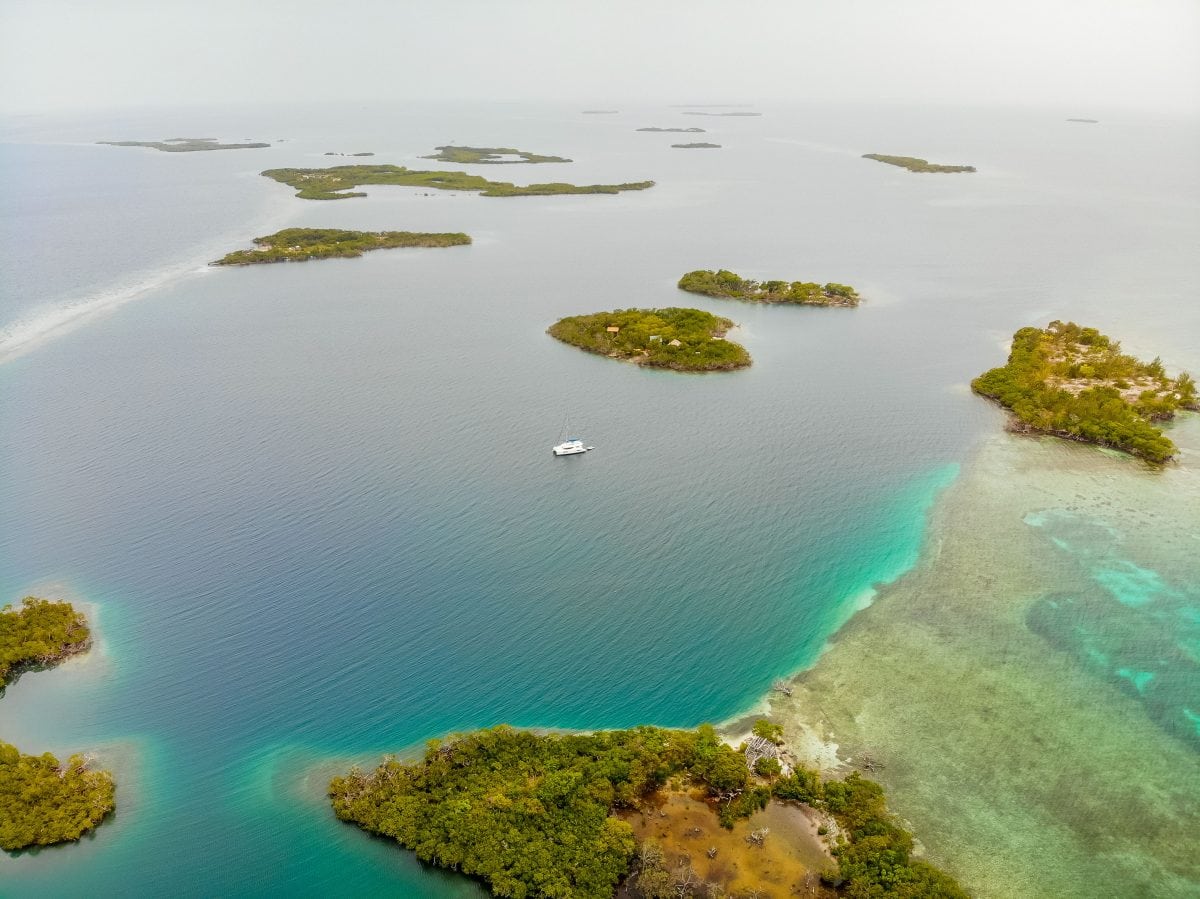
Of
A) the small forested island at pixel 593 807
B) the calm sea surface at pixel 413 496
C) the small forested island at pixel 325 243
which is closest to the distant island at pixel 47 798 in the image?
the calm sea surface at pixel 413 496

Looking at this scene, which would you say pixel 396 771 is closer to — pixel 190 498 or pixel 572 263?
pixel 190 498

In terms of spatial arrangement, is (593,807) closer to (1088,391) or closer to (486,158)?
(1088,391)

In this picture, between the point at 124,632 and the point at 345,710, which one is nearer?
the point at 345,710

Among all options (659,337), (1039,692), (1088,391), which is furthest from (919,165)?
(1039,692)

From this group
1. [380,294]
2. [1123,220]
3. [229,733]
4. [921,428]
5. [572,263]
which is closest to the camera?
[229,733]


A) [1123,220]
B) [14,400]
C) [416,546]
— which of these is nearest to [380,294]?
[14,400]

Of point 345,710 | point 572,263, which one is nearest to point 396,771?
point 345,710

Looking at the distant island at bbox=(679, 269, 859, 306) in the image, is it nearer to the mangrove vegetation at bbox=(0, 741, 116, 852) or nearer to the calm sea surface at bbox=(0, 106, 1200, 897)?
the calm sea surface at bbox=(0, 106, 1200, 897)

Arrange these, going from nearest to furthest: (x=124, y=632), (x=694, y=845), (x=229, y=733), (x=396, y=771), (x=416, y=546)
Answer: (x=694, y=845), (x=396, y=771), (x=229, y=733), (x=124, y=632), (x=416, y=546)
